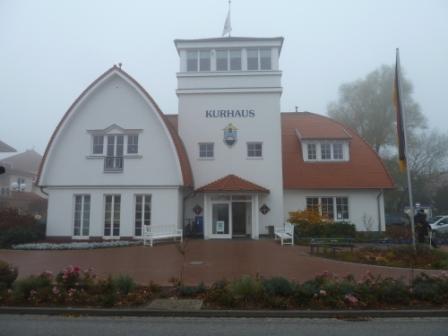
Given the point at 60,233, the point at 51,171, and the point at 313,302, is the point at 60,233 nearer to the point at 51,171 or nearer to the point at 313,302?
the point at 51,171

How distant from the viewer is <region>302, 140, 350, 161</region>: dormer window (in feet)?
79.0

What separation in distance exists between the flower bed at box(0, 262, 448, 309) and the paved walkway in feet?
4.63

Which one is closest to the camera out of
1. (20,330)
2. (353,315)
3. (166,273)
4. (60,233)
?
(20,330)

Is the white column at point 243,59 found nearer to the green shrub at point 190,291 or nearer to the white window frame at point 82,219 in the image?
the white window frame at point 82,219

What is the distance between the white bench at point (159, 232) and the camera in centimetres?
1803

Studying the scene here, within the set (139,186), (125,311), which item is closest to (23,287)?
(125,311)

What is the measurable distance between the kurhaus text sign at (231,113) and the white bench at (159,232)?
7.02 metres

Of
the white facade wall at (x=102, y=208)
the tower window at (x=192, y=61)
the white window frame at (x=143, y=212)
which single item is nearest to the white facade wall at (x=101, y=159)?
the white facade wall at (x=102, y=208)

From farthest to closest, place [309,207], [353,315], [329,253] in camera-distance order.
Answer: [309,207] → [329,253] → [353,315]

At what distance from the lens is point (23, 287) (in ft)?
26.0

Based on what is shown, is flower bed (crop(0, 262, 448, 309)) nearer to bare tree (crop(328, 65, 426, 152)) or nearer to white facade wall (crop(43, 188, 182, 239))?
white facade wall (crop(43, 188, 182, 239))

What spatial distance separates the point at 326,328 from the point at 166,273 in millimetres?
5613

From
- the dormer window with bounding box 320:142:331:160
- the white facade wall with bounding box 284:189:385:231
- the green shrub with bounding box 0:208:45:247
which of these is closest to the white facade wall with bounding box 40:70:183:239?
the green shrub with bounding box 0:208:45:247

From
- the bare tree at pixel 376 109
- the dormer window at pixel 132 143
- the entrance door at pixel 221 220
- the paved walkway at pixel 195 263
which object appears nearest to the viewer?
the paved walkway at pixel 195 263
